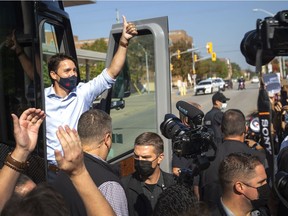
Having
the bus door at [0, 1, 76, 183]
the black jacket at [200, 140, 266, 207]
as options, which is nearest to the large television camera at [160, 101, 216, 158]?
the black jacket at [200, 140, 266, 207]

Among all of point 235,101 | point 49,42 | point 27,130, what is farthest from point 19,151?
point 235,101

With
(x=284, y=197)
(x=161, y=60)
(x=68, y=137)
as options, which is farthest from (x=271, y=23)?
(x=161, y=60)

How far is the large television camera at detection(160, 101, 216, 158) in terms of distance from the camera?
2.72 metres

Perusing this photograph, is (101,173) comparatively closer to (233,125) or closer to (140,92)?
(233,125)

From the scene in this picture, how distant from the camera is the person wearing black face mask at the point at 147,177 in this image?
3.39m

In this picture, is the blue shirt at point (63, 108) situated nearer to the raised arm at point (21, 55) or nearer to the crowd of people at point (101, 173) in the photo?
the crowd of people at point (101, 173)

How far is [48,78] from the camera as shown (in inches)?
148

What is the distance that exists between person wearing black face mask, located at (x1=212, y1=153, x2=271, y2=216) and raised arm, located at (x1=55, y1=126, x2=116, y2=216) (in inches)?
41.5

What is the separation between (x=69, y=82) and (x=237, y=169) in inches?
64.4

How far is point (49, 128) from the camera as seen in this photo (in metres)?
3.57

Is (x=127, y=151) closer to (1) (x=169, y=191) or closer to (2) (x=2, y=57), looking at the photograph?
(2) (x=2, y=57)

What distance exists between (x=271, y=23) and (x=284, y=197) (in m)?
0.92

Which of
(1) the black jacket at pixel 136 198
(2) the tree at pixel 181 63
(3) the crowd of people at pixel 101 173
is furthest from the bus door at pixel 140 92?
(2) the tree at pixel 181 63

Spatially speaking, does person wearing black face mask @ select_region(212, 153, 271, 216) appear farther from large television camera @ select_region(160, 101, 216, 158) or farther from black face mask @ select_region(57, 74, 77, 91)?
black face mask @ select_region(57, 74, 77, 91)
